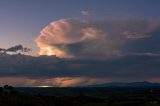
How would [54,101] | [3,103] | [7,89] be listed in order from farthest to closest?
[7,89]
[54,101]
[3,103]

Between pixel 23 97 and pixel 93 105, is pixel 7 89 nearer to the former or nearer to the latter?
pixel 23 97

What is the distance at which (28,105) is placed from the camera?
13488 cm

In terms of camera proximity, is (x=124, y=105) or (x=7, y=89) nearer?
(x=7, y=89)

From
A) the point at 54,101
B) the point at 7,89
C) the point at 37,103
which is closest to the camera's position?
the point at 37,103

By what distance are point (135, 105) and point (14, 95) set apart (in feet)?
210

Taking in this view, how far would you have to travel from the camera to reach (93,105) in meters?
166

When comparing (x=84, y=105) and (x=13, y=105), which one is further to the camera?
(x=84, y=105)

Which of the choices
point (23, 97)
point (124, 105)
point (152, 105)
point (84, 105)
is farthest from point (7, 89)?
point (152, 105)

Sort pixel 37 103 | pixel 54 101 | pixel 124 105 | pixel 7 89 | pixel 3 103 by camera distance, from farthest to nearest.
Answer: pixel 124 105 → pixel 7 89 → pixel 54 101 → pixel 37 103 → pixel 3 103

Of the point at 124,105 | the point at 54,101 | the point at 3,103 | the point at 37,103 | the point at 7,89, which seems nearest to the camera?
the point at 3,103

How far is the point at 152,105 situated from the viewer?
553ft

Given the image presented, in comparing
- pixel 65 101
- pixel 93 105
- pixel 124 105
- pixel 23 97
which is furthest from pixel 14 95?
pixel 124 105

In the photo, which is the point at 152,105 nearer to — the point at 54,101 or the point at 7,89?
the point at 54,101

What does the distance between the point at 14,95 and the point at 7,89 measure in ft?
73.1
